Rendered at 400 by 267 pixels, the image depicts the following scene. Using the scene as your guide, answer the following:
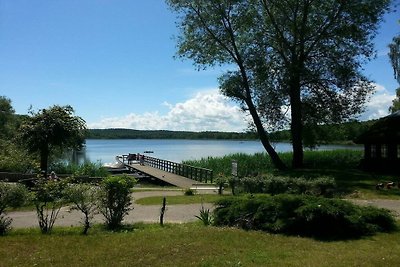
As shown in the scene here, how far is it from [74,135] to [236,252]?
16.5m

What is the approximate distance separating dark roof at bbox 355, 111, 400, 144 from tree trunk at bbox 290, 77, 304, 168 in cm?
381

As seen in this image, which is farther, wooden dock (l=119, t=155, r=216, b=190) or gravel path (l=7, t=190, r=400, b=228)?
wooden dock (l=119, t=155, r=216, b=190)

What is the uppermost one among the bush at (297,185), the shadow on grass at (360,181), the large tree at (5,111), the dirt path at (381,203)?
the large tree at (5,111)

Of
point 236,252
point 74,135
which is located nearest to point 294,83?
point 74,135

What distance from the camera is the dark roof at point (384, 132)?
26156 millimetres

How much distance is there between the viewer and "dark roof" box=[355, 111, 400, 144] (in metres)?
26.2

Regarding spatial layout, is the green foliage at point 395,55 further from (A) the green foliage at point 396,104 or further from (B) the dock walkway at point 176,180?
(B) the dock walkway at point 176,180

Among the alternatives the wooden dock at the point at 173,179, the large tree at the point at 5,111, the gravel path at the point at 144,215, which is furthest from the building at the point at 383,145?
the large tree at the point at 5,111

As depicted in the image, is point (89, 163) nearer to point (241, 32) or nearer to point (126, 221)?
point (241, 32)

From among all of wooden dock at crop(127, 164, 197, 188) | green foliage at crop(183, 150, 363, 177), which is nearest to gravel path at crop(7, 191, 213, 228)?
wooden dock at crop(127, 164, 197, 188)

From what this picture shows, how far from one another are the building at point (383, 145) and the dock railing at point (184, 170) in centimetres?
1029

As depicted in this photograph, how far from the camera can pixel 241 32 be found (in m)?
30.8

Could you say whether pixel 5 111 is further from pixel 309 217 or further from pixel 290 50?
pixel 309 217

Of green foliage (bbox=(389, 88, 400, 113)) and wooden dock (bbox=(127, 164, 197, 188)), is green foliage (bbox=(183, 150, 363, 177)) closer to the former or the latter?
wooden dock (bbox=(127, 164, 197, 188))
